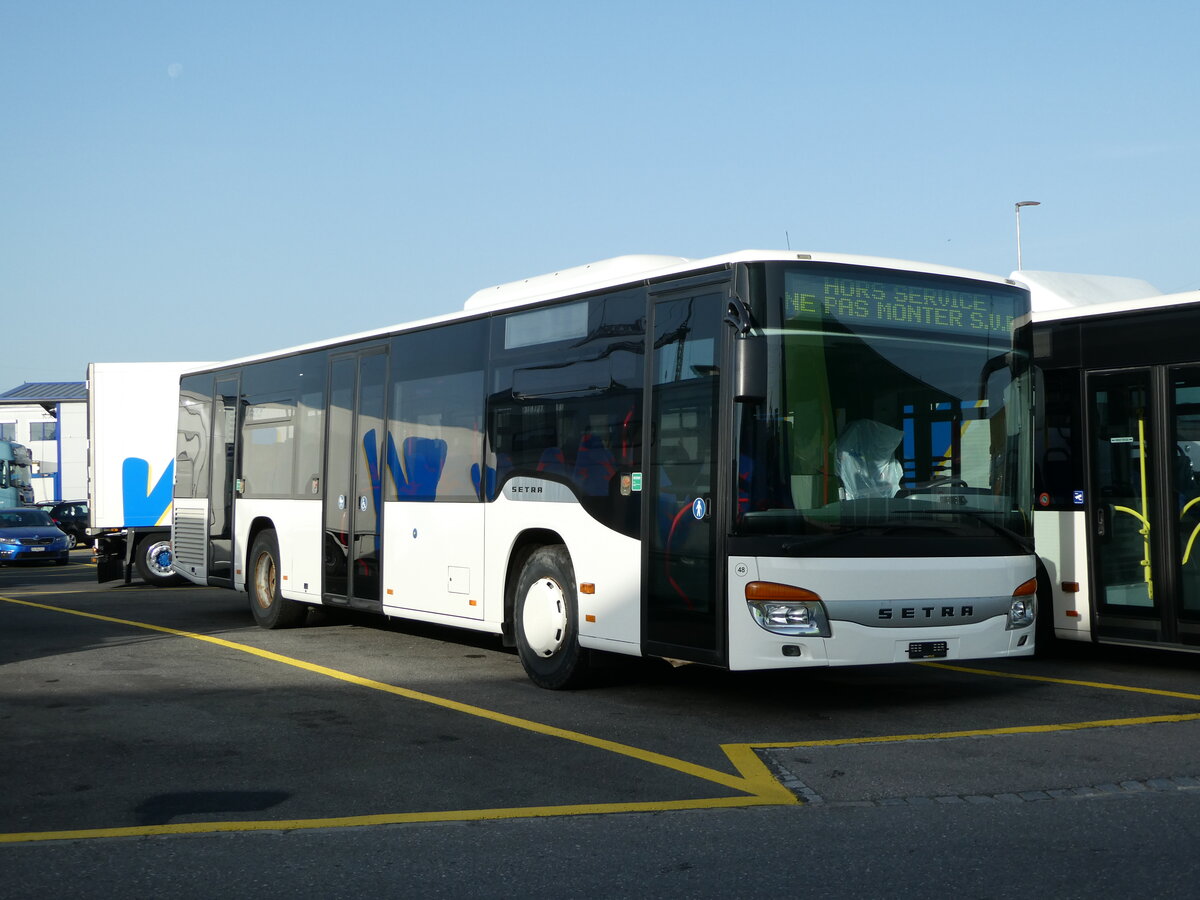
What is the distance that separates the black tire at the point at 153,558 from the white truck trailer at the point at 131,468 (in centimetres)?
2

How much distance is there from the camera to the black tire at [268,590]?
14922mm

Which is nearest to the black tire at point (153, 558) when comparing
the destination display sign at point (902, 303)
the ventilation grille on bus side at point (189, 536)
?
the ventilation grille on bus side at point (189, 536)

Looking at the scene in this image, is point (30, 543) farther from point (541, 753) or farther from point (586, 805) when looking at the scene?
point (586, 805)

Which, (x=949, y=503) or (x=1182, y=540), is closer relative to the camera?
(x=949, y=503)

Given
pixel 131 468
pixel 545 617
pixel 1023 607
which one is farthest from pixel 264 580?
pixel 1023 607

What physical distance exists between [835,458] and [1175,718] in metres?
2.92

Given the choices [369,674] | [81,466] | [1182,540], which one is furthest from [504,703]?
[81,466]

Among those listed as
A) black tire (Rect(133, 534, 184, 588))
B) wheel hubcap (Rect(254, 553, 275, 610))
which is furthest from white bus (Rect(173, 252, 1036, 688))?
black tire (Rect(133, 534, 184, 588))

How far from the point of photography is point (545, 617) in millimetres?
10203

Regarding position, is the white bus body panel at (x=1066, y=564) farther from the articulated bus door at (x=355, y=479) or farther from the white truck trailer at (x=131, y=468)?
the white truck trailer at (x=131, y=468)

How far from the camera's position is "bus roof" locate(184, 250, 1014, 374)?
8.63 m

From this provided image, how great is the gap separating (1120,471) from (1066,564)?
927mm

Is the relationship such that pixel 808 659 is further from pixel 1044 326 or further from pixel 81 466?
pixel 81 466

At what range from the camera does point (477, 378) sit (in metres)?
11.4
